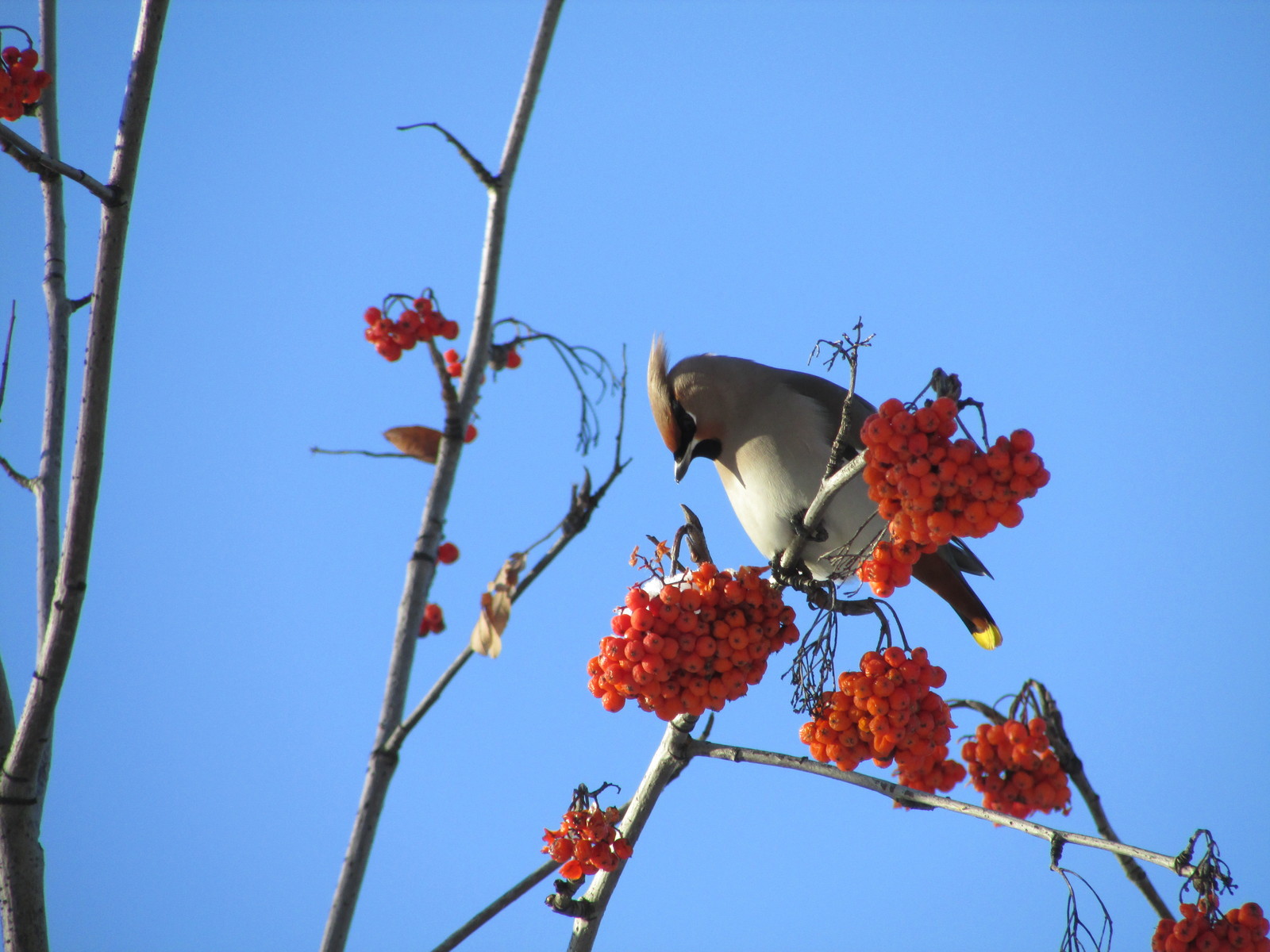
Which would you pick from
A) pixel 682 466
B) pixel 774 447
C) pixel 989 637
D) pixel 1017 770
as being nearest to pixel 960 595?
pixel 989 637

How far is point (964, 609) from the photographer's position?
111 inches

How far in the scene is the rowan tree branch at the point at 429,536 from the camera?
1802mm

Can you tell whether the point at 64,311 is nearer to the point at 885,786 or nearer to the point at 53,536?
the point at 53,536

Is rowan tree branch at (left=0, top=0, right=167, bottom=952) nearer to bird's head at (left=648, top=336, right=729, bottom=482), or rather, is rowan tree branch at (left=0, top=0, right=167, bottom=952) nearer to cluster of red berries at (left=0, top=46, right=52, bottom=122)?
cluster of red berries at (left=0, top=46, right=52, bottom=122)

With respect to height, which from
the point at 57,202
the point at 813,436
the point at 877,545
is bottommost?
the point at 877,545

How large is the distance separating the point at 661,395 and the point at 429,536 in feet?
3.67

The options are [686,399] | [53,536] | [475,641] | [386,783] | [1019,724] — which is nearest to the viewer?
[475,641]

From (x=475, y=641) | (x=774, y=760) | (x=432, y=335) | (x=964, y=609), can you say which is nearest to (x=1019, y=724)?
(x=964, y=609)

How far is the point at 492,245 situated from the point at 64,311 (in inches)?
35.2

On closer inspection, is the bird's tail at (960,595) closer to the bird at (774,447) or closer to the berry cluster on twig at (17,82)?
the bird at (774,447)

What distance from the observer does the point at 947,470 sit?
134cm

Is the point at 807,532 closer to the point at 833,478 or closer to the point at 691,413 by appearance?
the point at 833,478

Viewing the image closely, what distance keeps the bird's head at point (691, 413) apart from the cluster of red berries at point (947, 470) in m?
1.60

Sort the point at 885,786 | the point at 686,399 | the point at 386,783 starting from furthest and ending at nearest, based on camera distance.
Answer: the point at 686,399 → the point at 386,783 → the point at 885,786
